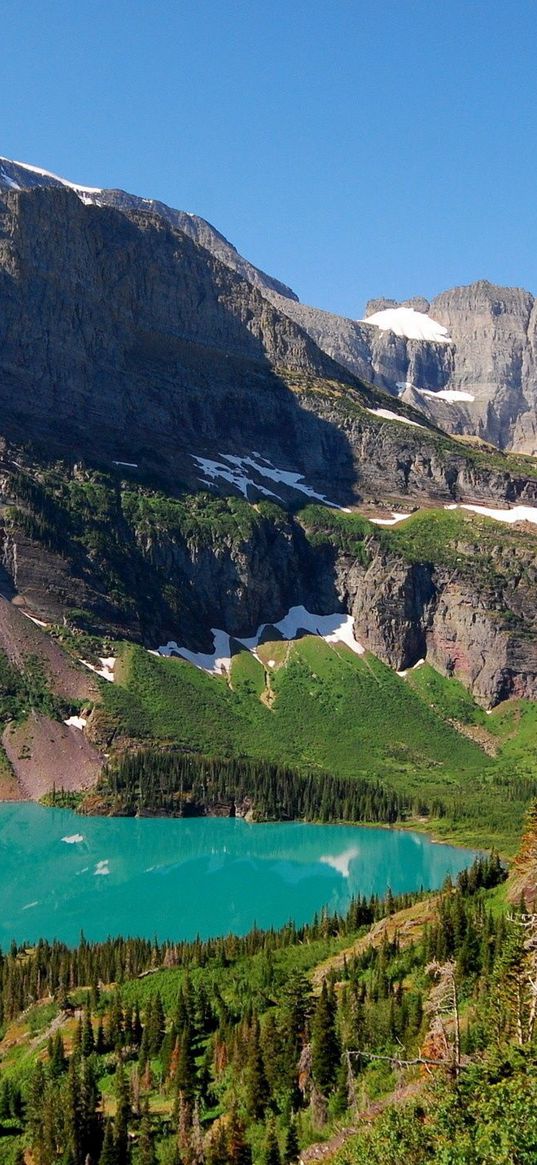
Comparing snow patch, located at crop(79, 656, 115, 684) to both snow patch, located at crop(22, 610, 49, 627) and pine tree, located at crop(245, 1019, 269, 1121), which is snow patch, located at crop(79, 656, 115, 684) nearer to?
snow patch, located at crop(22, 610, 49, 627)

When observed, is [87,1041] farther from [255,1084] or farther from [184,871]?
[184,871]

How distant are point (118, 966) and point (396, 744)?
4906 inches

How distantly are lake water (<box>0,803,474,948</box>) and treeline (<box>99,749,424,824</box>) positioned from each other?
348 cm

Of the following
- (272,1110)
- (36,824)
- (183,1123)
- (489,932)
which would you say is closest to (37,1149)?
(183,1123)

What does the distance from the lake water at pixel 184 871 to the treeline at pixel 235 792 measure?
11.4 feet

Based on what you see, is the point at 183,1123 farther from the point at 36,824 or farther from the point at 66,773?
the point at 66,773

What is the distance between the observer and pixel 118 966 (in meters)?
73.4

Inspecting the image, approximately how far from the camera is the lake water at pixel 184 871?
330 feet

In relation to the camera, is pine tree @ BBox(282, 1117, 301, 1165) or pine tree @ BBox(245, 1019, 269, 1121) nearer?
pine tree @ BBox(282, 1117, 301, 1165)

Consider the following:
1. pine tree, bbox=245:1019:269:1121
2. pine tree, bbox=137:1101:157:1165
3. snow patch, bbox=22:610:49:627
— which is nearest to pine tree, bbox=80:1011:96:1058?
pine tree, bbox=137:1101:157:1165

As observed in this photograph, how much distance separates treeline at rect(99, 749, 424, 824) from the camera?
517 feet

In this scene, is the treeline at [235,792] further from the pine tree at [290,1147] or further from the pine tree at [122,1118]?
the pine tree at [290,1147]

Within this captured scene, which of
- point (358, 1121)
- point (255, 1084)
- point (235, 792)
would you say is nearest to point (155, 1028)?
point (255, 1084)

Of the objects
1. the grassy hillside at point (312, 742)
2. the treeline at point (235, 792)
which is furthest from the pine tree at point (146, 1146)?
the grassy hillside at point (312, 742)
